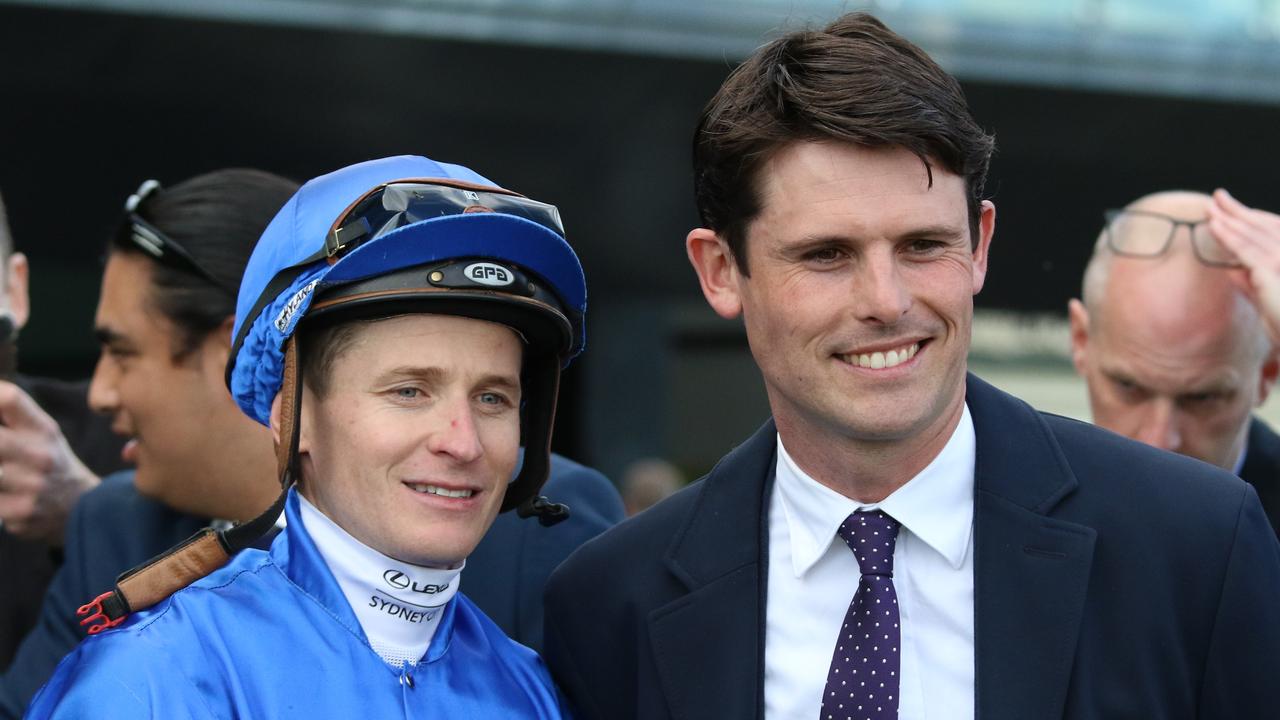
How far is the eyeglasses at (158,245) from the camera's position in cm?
327

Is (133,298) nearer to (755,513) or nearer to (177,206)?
(177,206)

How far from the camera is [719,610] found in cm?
256


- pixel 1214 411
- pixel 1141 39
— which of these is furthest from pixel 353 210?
pixel 1141 39

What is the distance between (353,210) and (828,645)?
41.0 inches

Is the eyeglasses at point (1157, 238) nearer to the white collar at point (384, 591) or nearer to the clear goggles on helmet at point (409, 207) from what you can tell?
the clear goggles on helmet at point (409, 207)

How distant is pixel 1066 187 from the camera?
34.4 feet

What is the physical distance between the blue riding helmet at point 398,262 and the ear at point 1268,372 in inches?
78.6

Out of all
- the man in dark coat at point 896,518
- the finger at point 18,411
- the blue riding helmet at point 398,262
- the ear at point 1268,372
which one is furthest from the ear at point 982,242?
the finger at point 18,411

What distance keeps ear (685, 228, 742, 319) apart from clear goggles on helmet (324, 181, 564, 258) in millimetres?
432

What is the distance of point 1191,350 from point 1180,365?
45 millimetres

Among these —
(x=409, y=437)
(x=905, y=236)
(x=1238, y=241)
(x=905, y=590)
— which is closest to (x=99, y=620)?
(x=409, y=437)

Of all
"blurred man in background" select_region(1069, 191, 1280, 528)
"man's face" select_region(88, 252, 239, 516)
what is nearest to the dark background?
"man's face" select_region(88, 252, 239, 516)

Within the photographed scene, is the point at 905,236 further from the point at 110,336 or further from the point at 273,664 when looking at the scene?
the point at 110,336

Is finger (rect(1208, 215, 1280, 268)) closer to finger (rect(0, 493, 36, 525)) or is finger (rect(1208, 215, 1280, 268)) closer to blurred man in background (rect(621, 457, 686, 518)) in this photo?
finger (rect(0, 493, 36, 525))
